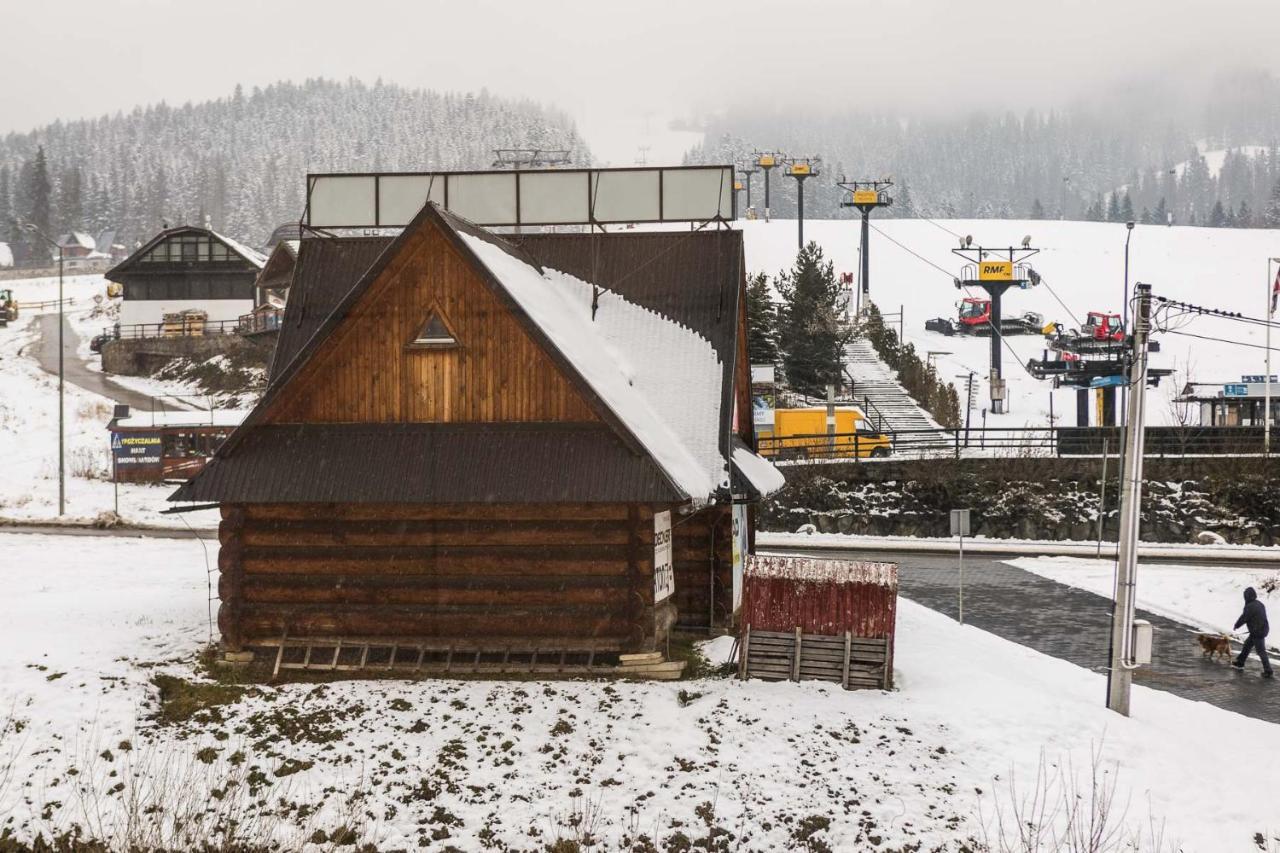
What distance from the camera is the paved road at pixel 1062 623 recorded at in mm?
19688

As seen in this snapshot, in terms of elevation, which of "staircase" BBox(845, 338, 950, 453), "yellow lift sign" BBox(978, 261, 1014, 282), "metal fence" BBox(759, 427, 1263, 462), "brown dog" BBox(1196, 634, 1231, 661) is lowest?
"brown dog" BBox(1196, 634, 1231, 661)

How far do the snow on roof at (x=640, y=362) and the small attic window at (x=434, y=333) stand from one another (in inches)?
51.2

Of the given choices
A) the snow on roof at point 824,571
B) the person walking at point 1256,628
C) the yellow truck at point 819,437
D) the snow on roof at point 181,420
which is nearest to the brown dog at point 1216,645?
the person walking at point 1256,628

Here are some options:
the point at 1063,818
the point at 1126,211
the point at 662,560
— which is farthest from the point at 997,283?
the point at 1126,211

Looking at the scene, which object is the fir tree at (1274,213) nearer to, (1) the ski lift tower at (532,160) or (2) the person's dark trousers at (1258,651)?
(1) the ski lift tower at (532,160)

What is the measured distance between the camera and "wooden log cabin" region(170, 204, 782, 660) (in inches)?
687

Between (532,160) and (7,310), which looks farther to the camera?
(7,310)

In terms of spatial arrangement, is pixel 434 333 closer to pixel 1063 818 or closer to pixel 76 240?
pixel 1063 818

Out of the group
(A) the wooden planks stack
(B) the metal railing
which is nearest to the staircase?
(A) the wooden planks stack

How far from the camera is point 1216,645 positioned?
21.9m

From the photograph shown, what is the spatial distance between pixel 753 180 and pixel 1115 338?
14552cm

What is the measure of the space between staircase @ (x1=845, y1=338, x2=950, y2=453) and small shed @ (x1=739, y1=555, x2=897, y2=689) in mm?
26998

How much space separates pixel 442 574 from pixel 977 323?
68.5 m

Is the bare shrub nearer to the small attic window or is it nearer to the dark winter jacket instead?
the dark winter jacket
